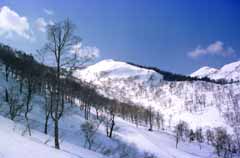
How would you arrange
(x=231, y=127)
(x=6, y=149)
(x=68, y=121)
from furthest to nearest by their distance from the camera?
(x=231, y=127), (x=68, y=121), (x=6, y=149)

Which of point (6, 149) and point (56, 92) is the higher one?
point (56, 92)

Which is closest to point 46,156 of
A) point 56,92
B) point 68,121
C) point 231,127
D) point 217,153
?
point 56,92

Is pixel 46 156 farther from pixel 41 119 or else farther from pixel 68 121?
pixel 68 121

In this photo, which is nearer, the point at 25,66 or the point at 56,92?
the point at 56,92

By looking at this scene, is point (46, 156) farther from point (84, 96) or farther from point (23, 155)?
point (84, 96)

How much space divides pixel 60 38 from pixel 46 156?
8.98 metres

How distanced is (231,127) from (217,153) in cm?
11380

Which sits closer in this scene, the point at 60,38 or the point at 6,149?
the point at 6,149

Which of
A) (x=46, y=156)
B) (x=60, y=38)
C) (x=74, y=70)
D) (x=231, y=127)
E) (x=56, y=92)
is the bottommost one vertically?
(x=231, y=127)

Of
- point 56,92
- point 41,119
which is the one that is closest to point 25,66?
point 41,119

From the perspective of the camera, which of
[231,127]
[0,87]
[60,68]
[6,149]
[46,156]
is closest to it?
[6,149]

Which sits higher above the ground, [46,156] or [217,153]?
[46,156]

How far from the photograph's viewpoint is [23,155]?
1022 centimetres

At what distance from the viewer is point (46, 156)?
1144 centimetres
